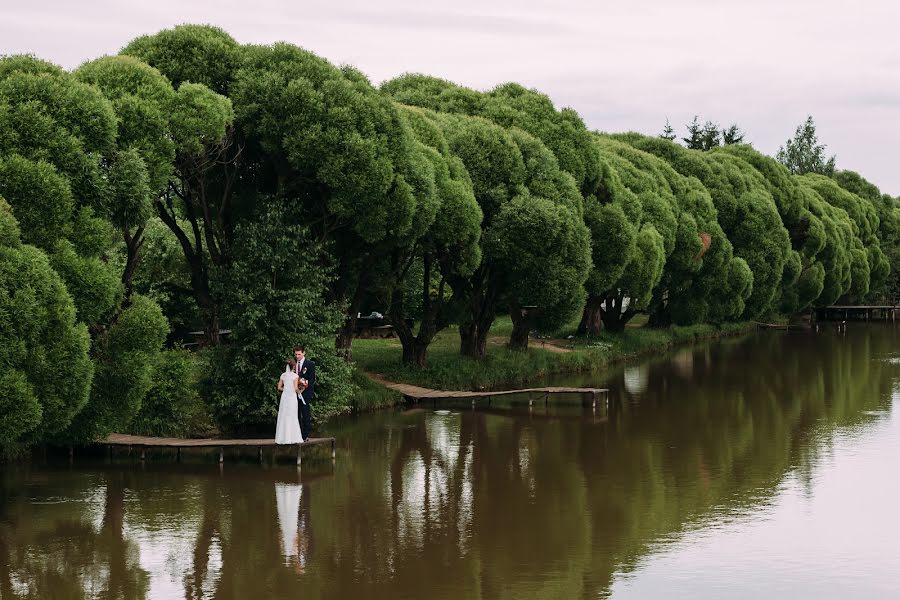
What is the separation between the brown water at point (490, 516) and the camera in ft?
49.5

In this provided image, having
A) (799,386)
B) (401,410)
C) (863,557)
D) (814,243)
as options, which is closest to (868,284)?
(814,243)

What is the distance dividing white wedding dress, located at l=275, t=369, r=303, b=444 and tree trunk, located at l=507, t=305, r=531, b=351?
1966cm

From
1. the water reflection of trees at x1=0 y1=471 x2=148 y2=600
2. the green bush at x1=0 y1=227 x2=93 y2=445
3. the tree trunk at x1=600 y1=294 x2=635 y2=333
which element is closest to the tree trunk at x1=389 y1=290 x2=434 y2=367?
the water reflection of trees at x1=0 y1=471 x2=148 y2=600

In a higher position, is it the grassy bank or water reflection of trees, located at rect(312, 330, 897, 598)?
the grassy bank

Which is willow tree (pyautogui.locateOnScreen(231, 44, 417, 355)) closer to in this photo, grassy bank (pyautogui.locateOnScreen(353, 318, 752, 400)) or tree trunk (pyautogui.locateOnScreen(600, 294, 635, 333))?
grassy bank (pyautogui.locateOnScreen(353, 318, 752, 400))

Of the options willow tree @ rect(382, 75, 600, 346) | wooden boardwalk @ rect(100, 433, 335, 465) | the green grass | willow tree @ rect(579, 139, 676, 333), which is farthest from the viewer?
willow tree @ rect(579, 139, 676, 333)

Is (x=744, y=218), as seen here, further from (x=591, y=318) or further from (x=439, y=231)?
(x=439, y=231)

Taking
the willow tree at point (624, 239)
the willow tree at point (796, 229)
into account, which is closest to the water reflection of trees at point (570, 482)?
the willow tree at point (624, 239)

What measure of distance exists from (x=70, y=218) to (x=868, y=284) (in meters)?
78.0

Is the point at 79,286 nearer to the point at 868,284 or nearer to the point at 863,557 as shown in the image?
the point at 863,557

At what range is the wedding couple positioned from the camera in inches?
910

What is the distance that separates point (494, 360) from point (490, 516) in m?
21.0

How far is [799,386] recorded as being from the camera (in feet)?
130

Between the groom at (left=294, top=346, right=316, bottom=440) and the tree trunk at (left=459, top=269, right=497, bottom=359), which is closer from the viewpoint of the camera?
the groom at (left=294, top=346, right=316, bottom=440)
